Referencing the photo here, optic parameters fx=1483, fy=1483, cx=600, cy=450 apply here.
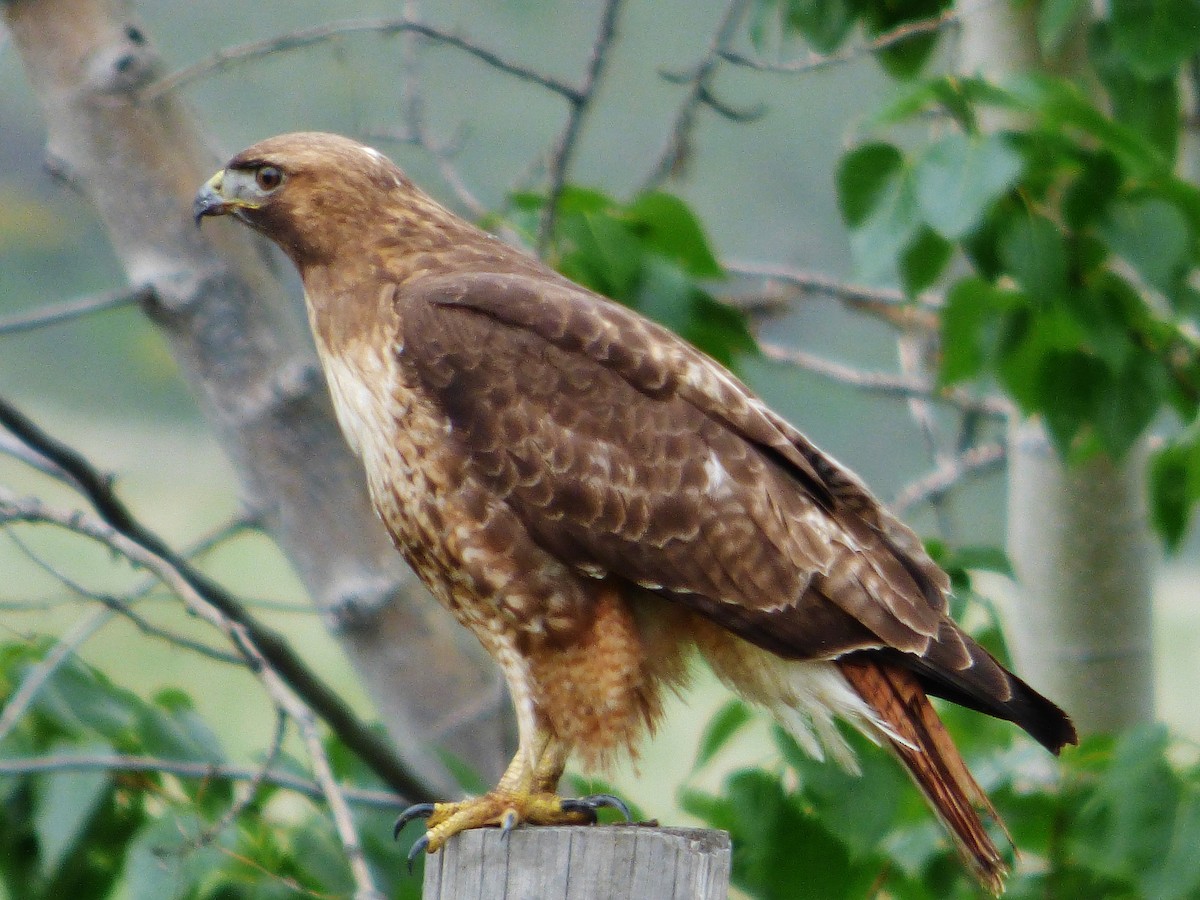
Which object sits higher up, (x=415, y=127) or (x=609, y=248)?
(x=415, y=127)

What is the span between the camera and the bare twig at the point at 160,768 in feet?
6.44

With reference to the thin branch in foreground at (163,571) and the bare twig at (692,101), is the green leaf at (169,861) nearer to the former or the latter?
the thin branch in foreground at (163,571)

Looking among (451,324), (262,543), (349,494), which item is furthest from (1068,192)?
Result: (262,543)

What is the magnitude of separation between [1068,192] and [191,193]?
1.38 m

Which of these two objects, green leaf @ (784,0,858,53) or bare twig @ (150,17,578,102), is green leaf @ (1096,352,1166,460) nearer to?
green leaf @ (784,0,858,53)

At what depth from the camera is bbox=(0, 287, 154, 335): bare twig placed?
2152 millimetres

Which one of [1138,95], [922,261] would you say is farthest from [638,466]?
[1138,95]

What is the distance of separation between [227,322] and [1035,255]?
4.15 ft

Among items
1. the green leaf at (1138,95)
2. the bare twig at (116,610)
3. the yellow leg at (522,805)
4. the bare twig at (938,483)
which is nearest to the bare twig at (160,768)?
the bare twig at (116,610)

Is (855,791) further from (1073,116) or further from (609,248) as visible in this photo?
(1073,116)

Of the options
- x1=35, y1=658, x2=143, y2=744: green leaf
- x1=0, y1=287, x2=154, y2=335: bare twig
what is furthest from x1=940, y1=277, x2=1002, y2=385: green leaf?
x1=35, y1=658, x2=143, y2=744: green leaf

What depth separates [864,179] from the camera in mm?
2078

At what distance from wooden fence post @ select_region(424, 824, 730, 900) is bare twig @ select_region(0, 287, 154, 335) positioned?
1.07m

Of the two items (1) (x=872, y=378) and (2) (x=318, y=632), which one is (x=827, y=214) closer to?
(1) (x=872, y=378)
